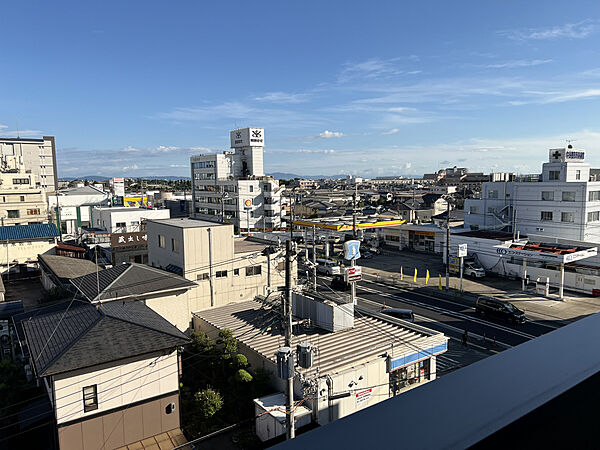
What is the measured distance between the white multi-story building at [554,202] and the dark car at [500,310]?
41.8ft

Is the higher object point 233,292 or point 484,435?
point 484,435

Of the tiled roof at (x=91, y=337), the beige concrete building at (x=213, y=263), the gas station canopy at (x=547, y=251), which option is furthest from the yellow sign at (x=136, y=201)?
the tiled roof at (x=91, y=337)

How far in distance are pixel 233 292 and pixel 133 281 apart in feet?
16.7

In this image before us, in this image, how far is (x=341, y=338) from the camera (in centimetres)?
1502

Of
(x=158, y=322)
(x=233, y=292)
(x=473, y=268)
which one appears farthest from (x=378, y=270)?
(x=158, y=322)

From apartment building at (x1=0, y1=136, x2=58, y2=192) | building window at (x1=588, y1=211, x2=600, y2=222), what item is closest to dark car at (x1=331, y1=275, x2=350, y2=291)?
building window at (x1=588, y1=211, x2=600, y2=222)

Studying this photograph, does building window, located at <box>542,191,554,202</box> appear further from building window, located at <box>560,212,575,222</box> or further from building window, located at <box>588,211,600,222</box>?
building window, located at <box>588,211,600,222</box>

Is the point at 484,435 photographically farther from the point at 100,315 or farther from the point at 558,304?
the point at 558,304

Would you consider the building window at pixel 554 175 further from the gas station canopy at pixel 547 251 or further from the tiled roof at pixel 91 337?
the tiled roof at pixel 91 337

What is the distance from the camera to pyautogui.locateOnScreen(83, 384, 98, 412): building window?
1067 cm

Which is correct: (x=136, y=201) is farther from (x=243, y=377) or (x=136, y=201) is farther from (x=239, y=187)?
(x=243, y=377)

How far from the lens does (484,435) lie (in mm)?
1438

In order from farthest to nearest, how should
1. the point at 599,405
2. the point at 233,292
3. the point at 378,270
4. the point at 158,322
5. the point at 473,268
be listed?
1. the point at 378,270
2. the point at 473,268
3. the point at 233,292
4. the point at 158,322
5. the point at 599,405

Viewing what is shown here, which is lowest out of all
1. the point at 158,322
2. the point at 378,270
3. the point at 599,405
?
the point at 378,270
